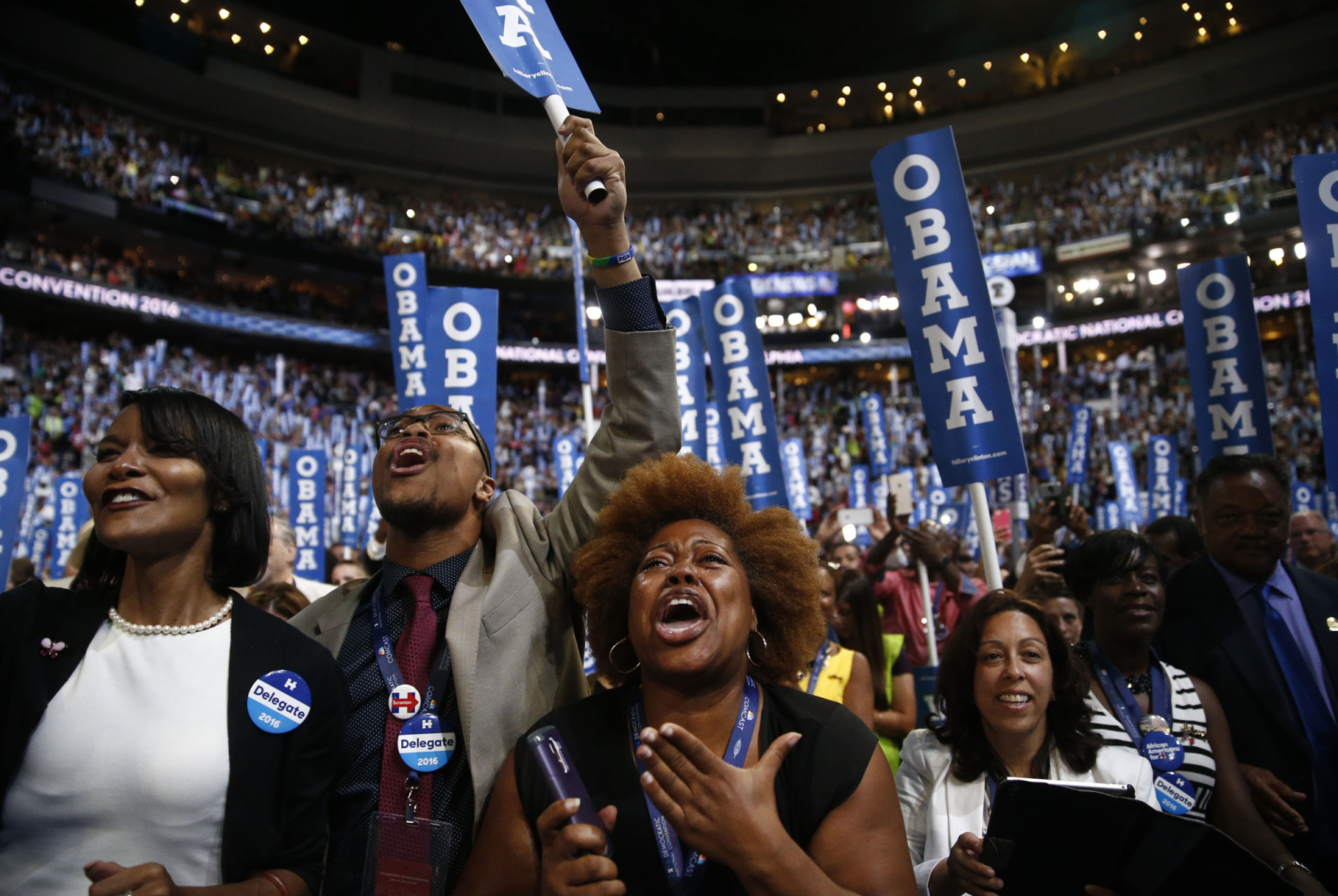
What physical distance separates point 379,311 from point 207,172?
6.38m

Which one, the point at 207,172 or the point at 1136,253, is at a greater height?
the point at 207,172

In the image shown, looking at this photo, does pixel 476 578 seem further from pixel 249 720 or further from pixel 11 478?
pixel 11 478

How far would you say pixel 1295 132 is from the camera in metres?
26.4

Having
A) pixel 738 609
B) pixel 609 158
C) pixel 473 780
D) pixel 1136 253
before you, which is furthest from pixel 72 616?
pixel 1136 253

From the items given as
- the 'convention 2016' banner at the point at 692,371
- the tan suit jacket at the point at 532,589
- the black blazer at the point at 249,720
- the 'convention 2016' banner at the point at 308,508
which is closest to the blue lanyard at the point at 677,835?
the tan suit jacket at the point at 532,589

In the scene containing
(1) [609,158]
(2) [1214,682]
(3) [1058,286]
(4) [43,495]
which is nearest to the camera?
(1) [609,158]

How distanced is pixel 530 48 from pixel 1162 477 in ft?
43.4

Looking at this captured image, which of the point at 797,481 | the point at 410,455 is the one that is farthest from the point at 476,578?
the point at 797,481

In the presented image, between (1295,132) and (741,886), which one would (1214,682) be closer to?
(741,886)

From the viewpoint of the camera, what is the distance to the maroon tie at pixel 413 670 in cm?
199

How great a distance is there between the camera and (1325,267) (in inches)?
158

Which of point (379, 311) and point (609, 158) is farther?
point (379, 311)

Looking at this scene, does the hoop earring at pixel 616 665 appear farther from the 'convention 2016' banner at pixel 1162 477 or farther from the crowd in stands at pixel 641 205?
the crowd in stands at pixel 641 205

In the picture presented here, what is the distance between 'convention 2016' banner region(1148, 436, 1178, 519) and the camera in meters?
13.2
